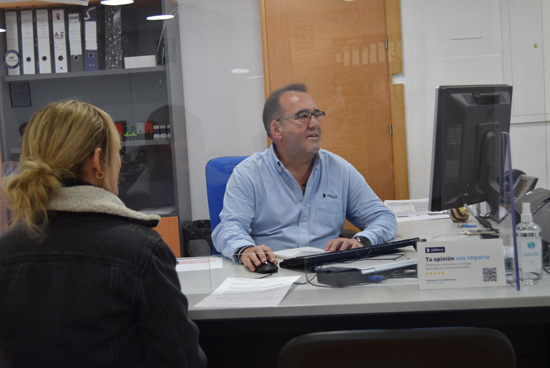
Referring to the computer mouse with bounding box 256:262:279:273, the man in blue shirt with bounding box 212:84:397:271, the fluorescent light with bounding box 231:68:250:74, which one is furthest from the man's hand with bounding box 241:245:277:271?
the fluorescent light with bounding box 231:68:250:74

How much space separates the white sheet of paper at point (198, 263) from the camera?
5.23ft

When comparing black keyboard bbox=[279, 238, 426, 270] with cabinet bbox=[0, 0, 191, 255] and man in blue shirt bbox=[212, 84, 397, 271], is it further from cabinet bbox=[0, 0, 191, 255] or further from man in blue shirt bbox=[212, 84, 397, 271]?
cabinet bbox=[0, 0, 191, 255]

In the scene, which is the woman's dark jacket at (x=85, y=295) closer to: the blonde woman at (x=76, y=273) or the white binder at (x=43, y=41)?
the blonde woman at (x=76, y=273)

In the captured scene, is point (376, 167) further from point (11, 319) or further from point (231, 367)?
point (11, 319)

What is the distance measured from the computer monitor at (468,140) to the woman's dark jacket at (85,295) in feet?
3.29

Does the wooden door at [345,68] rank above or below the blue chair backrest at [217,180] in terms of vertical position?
above

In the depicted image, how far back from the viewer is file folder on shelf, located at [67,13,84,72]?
6.83 feet

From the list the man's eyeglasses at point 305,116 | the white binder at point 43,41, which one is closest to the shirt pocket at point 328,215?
the man's eyeglasses at point 305,116

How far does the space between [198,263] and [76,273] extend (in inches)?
30.7

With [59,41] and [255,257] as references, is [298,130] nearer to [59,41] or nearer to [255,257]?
[255,257]

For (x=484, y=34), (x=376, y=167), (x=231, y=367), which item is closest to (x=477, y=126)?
(x=484, y=34)

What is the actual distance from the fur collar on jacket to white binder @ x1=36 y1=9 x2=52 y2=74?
1.39 meters

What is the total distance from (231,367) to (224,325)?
0.30m

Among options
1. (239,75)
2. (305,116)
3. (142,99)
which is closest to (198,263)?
(305,116)
